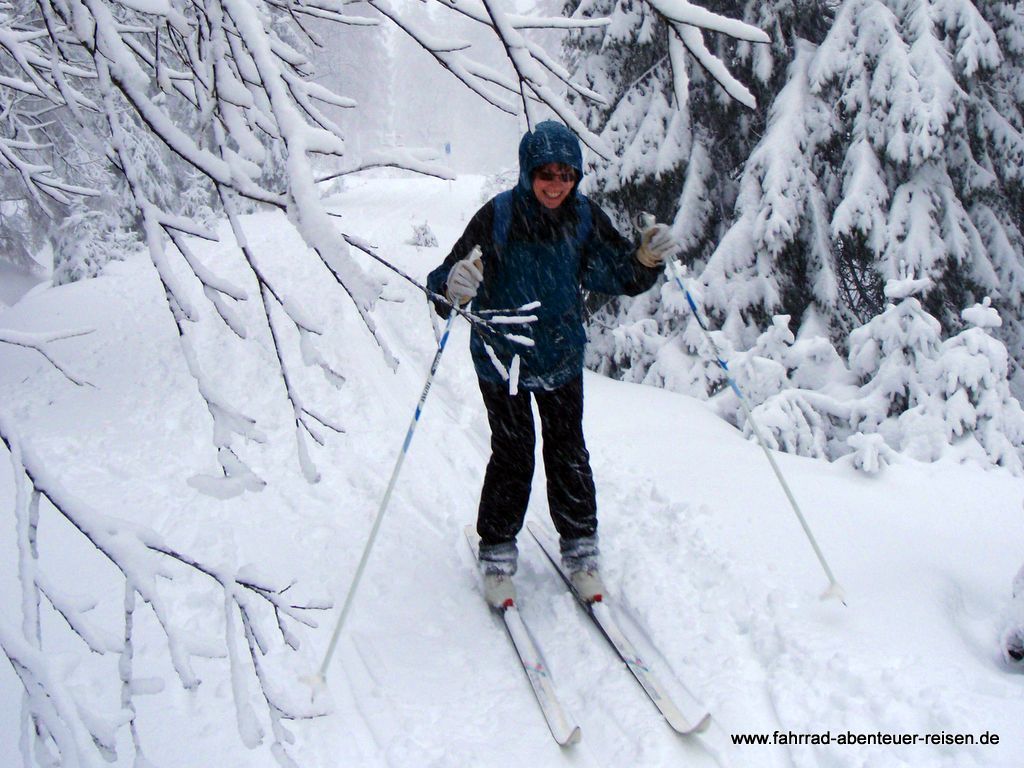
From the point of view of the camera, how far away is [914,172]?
23.7 ft

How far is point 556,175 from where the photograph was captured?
3156 mm

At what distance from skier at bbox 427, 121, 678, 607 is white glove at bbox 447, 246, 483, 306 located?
3.0 inches

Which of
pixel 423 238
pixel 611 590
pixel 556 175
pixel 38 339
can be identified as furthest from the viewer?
pixel 423 238

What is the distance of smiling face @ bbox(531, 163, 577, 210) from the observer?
3.15 m

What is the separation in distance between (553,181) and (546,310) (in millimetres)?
626

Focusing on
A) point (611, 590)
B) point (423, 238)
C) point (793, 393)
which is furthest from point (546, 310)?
point (423, 238)

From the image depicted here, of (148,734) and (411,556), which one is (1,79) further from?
(411,556)


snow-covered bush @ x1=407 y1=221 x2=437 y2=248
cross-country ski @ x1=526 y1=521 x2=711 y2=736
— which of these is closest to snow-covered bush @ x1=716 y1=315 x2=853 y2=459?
cross-country ski @ x1=526 y1=521 x2=711 y2=736

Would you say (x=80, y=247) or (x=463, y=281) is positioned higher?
(x=463, y=281)

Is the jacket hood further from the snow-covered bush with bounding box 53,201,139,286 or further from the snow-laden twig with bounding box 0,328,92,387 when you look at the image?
the snow-covered bush with bounding box 53,201,139,286

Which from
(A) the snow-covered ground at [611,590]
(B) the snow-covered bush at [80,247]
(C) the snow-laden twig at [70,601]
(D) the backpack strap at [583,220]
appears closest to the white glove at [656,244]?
(D) the backpack strap at [583,220]

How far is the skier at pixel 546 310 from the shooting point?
325 centimetres

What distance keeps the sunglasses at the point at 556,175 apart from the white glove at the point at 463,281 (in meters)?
0.50

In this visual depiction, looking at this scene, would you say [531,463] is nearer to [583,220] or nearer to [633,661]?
A: [633,661]
